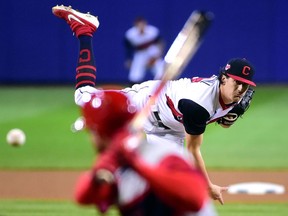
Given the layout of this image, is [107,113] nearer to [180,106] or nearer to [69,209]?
[180,106]

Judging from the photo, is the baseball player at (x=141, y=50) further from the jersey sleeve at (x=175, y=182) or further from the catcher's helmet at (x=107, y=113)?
the jersey sleeve at (x=175, y=182)

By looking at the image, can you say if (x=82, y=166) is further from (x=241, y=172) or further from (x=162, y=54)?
(x=162, y=54)

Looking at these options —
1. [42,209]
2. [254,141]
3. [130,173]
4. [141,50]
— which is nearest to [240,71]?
[130,173]

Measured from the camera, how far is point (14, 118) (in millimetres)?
17109

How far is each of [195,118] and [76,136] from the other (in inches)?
347

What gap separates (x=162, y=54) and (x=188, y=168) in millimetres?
→ 18524

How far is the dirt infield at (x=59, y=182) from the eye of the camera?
401 inches

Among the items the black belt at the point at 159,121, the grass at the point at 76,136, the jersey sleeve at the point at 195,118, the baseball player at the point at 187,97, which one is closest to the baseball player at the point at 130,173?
the baseball player at the point at 187,97

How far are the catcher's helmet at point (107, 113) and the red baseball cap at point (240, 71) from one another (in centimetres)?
310

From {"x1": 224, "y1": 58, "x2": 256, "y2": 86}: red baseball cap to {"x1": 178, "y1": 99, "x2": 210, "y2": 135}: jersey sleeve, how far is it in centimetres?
38

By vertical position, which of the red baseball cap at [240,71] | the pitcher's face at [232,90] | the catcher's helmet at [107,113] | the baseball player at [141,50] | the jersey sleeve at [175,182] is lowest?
the jersey sleeve at [175,182]

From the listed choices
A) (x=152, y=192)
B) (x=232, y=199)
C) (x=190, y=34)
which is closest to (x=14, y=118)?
(x=232, y=199)

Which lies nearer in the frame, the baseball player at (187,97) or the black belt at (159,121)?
the baseball player at (187,97)

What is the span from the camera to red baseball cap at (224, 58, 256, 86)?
265 inches
